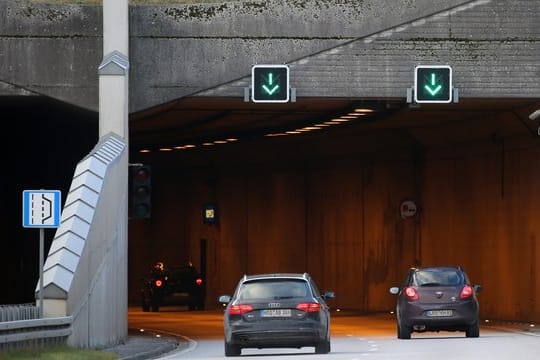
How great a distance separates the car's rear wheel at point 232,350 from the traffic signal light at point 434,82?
9274 millimetres

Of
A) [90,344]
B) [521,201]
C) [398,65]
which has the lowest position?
[90,344]

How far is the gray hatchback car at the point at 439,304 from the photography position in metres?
30.8

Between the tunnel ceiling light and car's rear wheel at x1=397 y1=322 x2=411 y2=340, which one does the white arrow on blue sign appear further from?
the tunnel ceiling light

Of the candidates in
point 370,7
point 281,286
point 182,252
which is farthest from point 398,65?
point 182,252

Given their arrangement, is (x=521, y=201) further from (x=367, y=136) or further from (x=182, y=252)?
(x=182, y=252)

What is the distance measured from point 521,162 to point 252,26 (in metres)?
9.38

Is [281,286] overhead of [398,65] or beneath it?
beneath

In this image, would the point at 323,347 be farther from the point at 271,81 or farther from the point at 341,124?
the point at 341,124

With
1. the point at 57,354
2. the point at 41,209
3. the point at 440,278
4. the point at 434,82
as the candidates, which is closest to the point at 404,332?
the point at 440,278

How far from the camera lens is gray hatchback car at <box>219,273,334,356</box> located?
25.2 meters

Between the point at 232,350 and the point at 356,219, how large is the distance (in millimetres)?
25614

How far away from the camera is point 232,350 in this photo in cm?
2559

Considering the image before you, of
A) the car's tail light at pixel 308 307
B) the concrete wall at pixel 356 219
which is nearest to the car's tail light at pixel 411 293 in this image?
the car's tail light at pixel 308 307

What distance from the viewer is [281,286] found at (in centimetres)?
2567
